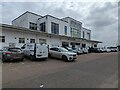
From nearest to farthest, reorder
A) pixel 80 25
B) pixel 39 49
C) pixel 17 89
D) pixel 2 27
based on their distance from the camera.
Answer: pixel 17 89, pixel 39 49, pixel 2 27, pixel 80 25

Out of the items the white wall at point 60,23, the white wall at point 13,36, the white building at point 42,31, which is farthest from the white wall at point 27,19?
the white wall at point 13,36

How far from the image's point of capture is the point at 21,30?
851 inches

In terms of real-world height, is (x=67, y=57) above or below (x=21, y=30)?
below

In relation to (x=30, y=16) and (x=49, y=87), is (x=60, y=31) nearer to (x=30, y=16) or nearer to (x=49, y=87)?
(x=30, y=16)

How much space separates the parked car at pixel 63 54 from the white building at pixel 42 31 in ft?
22.7

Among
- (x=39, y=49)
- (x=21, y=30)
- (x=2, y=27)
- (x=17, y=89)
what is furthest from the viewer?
(x=21, y=30)

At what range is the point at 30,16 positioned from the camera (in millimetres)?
37531

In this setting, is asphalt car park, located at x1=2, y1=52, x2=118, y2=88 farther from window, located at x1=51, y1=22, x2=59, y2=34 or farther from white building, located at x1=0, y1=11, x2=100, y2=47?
window, located at x1=51, y1=22, x2=59, y2=34

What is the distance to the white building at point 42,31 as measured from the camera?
68.9ft

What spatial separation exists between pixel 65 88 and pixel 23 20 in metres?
35.5

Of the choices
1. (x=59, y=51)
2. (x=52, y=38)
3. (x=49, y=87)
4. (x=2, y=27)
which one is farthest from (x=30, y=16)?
(x=49, y=87)

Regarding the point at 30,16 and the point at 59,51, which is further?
the point at 30,16

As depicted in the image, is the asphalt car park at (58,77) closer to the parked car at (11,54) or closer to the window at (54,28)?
the parked car at (11,54)

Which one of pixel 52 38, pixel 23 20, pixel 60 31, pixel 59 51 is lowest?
pixel 59 51
